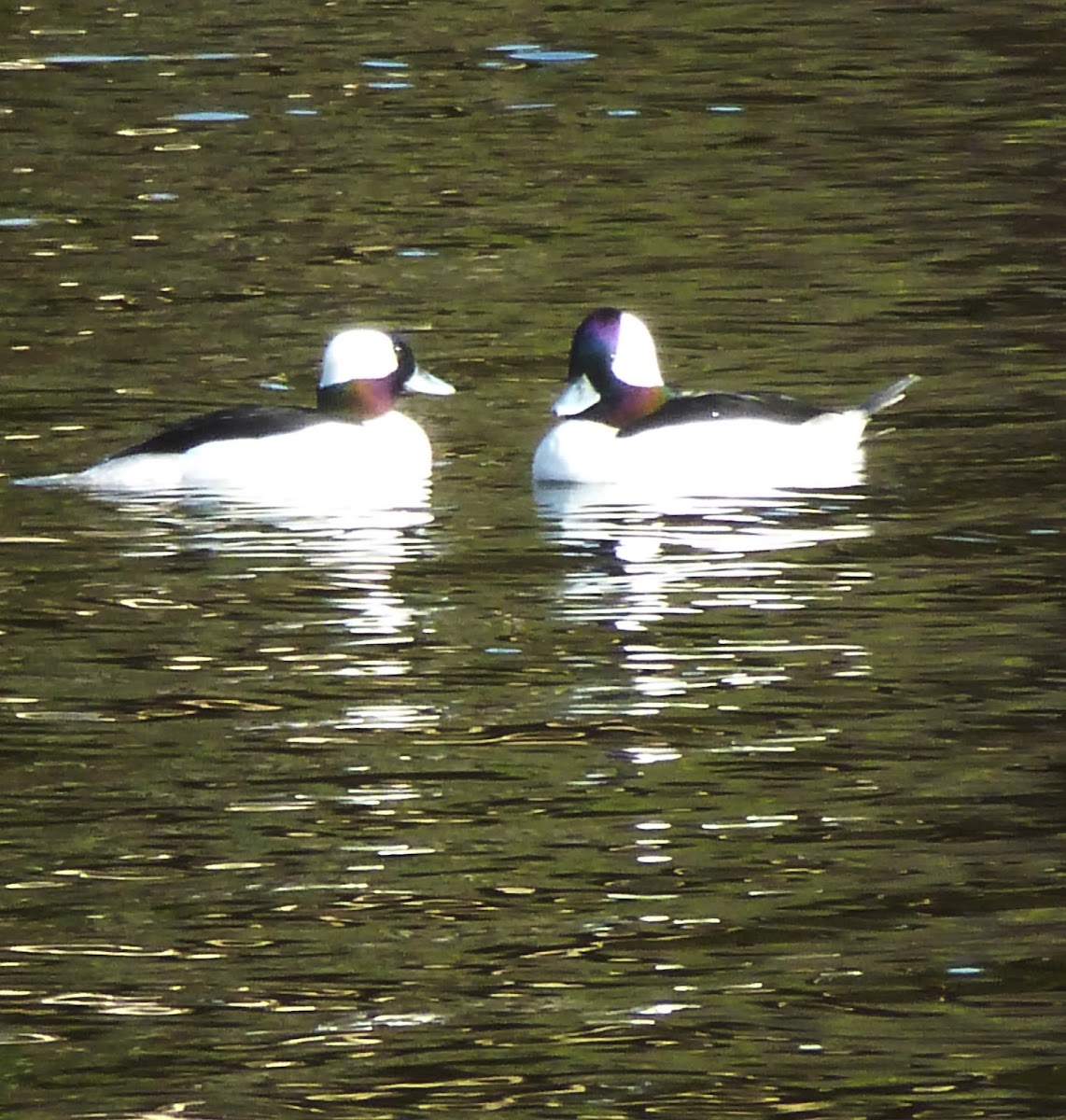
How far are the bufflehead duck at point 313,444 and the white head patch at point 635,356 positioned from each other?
2.50ft

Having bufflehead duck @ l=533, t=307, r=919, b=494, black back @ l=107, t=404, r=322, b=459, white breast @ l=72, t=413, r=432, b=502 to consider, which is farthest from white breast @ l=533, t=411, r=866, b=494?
black back @ l=107, t=404, r=322, b=459

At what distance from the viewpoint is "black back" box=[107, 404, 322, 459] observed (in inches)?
493

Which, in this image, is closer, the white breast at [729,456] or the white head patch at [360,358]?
the white breast at [729,456]

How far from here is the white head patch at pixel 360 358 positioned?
539 inches

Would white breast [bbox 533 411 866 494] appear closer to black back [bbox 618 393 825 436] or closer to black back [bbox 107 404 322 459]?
black back [bbox 618 393 825 436]

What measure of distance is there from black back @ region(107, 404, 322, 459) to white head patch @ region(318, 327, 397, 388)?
1064 millimetres

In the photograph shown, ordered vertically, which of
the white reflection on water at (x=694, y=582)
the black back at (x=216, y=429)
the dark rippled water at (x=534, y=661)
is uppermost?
the black back at (x=216, y=429)

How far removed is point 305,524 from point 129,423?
183 centimetres

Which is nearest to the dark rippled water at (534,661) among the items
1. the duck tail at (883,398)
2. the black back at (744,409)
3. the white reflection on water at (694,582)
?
the white reflection on water at (694,582)

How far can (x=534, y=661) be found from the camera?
9656 mm

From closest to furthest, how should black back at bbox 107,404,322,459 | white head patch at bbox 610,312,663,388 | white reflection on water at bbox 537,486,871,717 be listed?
white reflection on water at bbox 537,486,871,717 < black back at bbox 107,404,322,459 < white head patch at bbox 610,312,663,388

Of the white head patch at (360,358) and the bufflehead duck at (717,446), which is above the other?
the white head patch at (360,358)

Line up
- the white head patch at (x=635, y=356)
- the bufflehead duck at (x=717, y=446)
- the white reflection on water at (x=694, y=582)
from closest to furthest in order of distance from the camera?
the white reflection on water at (x=694, y=582) < the bufflehead duck at (x=717, y=446) < the white head patch at (x=635, y=356)

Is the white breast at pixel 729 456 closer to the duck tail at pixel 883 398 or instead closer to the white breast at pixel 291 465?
the duck tail at pixel 883 398
